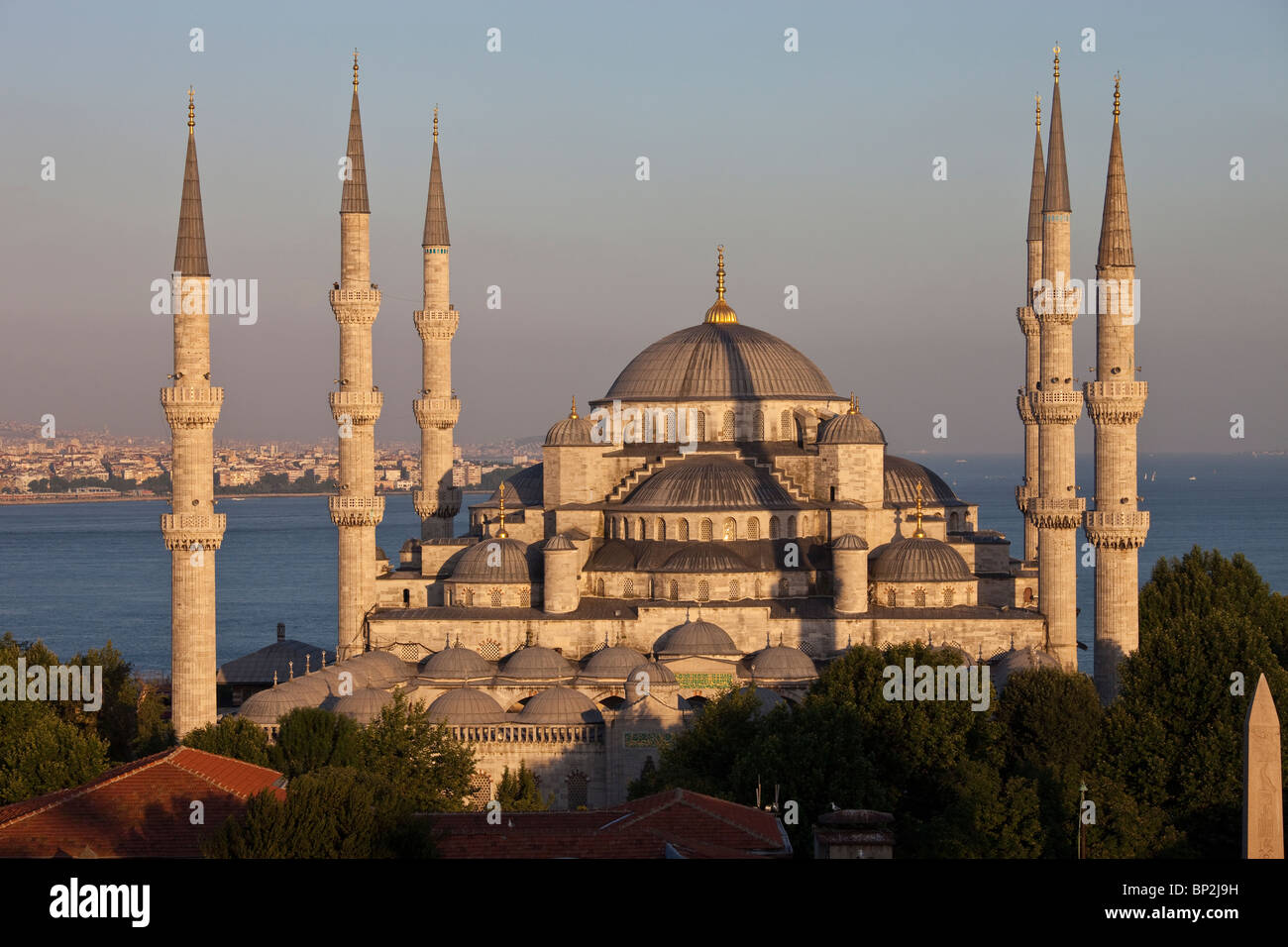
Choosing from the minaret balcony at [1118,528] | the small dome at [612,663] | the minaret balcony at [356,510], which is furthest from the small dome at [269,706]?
the minaret balcony at [1118,528]

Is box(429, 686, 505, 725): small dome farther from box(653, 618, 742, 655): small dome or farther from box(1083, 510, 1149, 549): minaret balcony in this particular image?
box(1083, 510, 1149, 549): minaret balcony

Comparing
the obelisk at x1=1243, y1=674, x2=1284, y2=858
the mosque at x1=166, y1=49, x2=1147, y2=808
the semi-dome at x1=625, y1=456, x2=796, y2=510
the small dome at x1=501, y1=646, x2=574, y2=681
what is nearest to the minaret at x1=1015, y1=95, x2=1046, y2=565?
the mosque at x1=166, y1=49, x2=1147, y2=808

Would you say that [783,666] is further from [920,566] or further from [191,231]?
[191,231]

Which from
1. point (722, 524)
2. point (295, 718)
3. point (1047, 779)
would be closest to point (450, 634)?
point (722, 524)

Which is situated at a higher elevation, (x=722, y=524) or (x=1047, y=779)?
(x=722, y=524)

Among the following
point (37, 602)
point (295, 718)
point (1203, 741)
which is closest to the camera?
point (1203, 741)
